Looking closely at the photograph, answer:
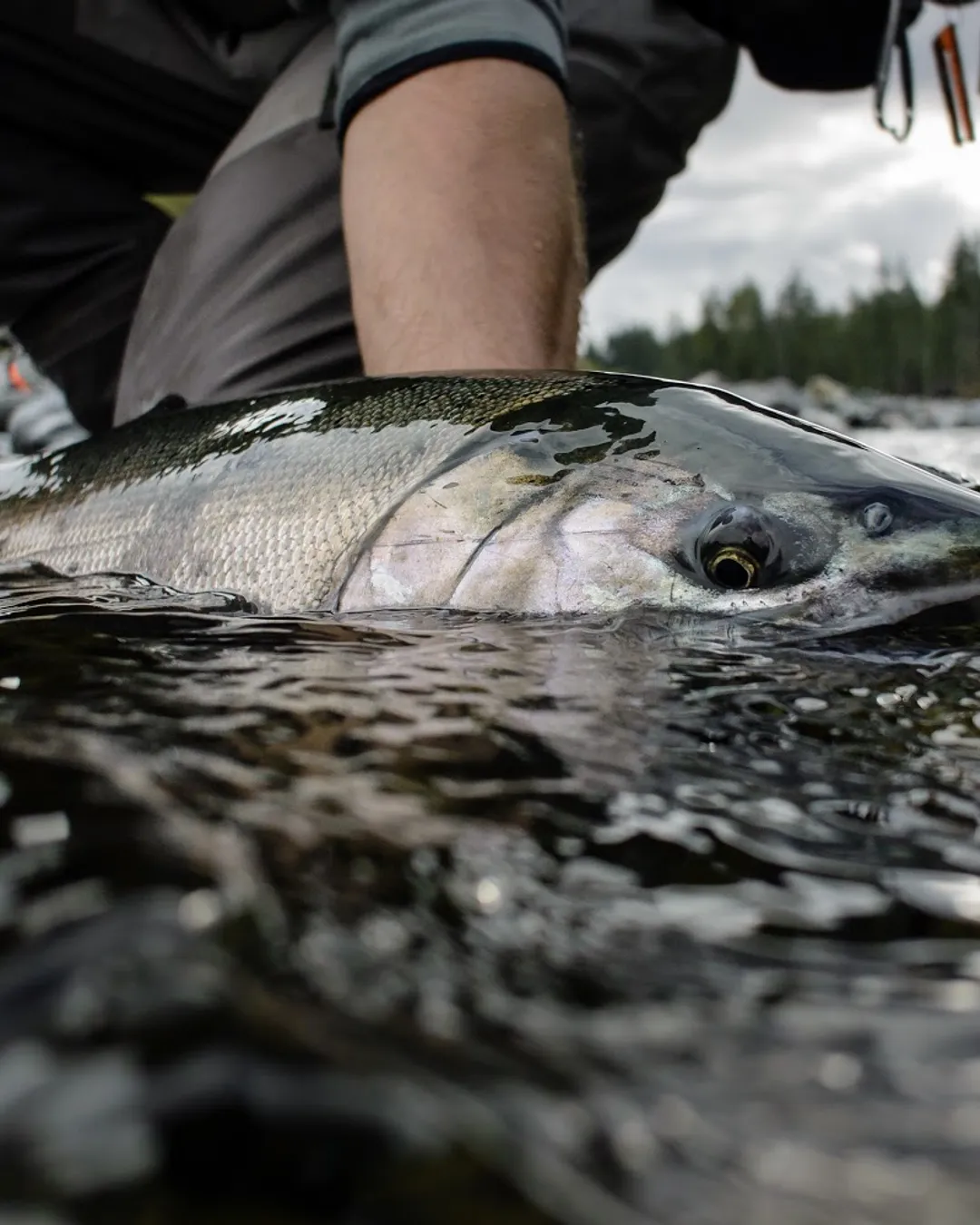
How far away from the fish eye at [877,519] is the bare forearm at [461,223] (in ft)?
2.50

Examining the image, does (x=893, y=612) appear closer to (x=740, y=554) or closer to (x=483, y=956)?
(x=740, y=554)

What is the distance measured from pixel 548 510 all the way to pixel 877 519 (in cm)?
40

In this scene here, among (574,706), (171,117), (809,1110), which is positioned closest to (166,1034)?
(809,1110)

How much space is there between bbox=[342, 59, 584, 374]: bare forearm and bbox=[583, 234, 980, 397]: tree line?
152 feet

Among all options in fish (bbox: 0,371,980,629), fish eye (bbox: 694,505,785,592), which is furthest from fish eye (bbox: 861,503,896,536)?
fish eye (bbox: 694,505,785,592)

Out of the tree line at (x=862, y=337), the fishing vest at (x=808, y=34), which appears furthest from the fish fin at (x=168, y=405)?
the tree line at (x=862, y=337)

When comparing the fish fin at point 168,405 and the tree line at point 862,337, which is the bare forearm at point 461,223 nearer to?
the fish fin at point 168,405

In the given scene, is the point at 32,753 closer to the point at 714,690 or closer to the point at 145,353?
the point at 714,690

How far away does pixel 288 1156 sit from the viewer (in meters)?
0.33

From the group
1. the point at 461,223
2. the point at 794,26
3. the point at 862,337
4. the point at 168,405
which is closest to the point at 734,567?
the point at 461,223

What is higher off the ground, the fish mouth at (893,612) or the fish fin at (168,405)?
the fish fin at (168,405)

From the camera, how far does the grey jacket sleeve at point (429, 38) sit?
2018 mm

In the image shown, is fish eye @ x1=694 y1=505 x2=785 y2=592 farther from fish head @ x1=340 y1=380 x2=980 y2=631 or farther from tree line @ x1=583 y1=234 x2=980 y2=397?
tree line @ x1=583 y1=234 x2=980 y2=397

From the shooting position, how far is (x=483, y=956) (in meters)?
0.48
